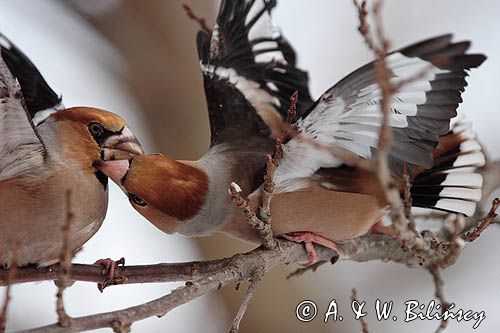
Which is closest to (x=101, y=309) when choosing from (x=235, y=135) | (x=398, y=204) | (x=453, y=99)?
(x=235, y=135)

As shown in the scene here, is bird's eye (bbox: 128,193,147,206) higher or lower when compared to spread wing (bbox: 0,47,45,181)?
lower

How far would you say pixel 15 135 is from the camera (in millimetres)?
1119

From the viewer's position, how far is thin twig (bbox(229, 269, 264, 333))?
1.04 meters

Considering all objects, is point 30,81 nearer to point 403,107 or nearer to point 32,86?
point 32,86

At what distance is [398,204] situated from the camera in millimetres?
718

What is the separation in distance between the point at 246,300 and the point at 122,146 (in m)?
0.33

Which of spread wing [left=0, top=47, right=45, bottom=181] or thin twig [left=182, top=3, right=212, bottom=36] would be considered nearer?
spread wing [left=0, top=47, right=45, bottom=181]

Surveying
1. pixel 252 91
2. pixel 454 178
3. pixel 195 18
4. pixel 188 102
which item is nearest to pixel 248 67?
pixel 252 91

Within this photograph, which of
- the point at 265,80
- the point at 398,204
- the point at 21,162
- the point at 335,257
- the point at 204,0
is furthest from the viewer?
the point at 204,0

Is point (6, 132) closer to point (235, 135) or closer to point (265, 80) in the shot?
point (235, 135)

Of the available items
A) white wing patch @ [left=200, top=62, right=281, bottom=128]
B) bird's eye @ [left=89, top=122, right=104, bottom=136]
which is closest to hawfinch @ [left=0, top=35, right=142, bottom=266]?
bird's eye @ [left=89, top=122, right=104, bottom=136]

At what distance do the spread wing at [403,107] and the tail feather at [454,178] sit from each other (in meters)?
0.33

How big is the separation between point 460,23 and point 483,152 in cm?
86

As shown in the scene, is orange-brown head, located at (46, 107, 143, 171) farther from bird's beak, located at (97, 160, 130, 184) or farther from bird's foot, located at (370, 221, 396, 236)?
bird's foot, located at (370, 221, 396, 236)
